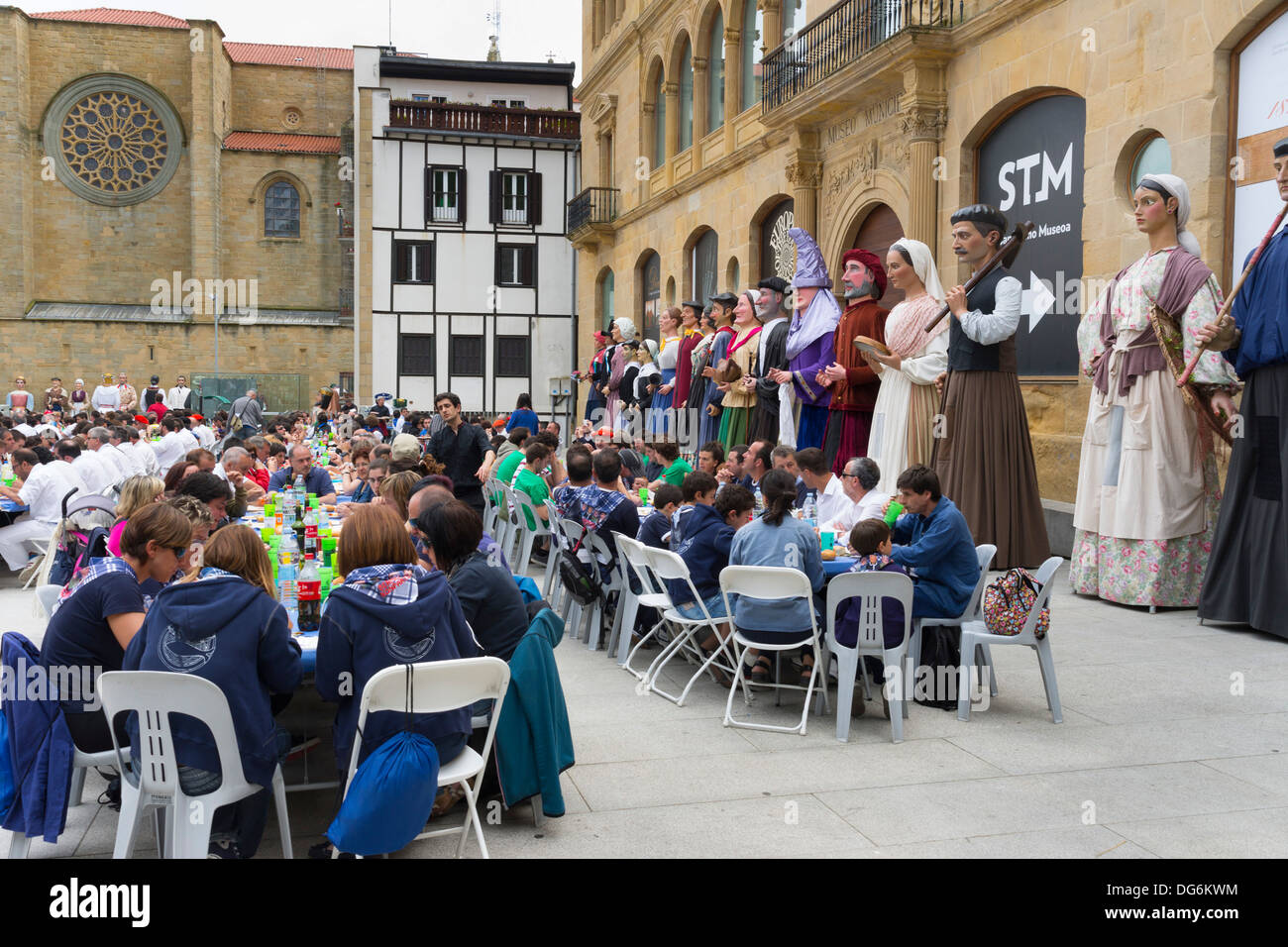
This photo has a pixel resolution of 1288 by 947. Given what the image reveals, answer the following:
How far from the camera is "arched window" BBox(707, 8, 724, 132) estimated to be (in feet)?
68.8

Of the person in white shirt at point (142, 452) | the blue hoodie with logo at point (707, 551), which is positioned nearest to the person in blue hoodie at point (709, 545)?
the blue hoodie with logo at point (707, 551)

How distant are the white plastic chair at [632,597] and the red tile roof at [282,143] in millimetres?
38104

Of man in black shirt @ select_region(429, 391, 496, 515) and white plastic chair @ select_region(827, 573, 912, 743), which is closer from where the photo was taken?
white plastic chair @ select_region(827, 573, 912, 743)

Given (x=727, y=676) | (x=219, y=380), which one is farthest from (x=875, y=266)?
(x=219, y=380)

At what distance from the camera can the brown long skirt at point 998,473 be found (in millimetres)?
7441

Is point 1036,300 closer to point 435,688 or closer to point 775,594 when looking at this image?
point 775,594

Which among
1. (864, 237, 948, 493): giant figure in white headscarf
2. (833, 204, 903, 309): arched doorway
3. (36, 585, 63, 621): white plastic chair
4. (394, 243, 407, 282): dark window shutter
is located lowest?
(36, 585, 63, 621): white plastic chair

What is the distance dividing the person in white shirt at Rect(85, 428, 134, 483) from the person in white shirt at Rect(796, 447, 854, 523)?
7378mm

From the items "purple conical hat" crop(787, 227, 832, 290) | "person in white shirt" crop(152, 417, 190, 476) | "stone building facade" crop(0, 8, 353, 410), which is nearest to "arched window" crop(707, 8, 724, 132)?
"purple conical hat" crop(787, 227, 832, 290)

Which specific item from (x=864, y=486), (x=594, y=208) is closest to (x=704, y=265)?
(x=594, y=208)

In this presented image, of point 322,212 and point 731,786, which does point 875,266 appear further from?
point 322,212

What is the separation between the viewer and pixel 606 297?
96.8 ft

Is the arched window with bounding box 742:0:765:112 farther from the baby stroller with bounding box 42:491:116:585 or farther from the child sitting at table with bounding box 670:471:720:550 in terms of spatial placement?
the baby stroller with bounding box 42:491:116:585

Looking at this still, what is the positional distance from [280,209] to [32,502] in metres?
34.4
